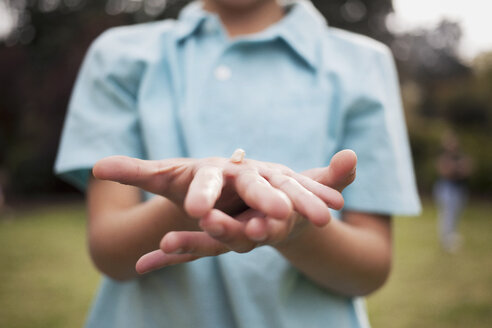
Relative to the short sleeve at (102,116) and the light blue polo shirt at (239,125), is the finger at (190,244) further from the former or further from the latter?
the short sleeve at (102,116)

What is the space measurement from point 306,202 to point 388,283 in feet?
18.8

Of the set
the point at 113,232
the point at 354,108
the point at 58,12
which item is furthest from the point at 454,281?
the point at 58,12

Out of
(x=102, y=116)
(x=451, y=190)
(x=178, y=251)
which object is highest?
(x=178, y=251)

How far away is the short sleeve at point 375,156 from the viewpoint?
1291mm

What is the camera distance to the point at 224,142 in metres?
1.27

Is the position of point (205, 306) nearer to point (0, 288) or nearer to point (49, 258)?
point (0, 288)

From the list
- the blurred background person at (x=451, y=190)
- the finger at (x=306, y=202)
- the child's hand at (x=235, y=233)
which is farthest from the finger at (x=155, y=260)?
the blurred background person at (x=451, y=190)

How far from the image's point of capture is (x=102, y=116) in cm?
129

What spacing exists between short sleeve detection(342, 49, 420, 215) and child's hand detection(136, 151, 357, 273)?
503 millimetres

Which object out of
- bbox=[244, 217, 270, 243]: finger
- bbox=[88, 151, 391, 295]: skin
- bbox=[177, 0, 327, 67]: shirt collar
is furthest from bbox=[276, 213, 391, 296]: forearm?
bbox=[177, 0, 327, 67]: shirt collar

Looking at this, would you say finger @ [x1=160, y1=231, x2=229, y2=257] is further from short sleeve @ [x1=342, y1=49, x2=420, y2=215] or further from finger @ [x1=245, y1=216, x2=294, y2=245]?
short sleeve @ [x1=342, y1=49, x2=420, y2=215]

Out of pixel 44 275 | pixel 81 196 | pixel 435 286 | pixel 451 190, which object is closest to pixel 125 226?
pixel 435 286

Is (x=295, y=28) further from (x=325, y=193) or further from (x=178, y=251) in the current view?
(x=178, y=251)

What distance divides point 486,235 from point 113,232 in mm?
9139
